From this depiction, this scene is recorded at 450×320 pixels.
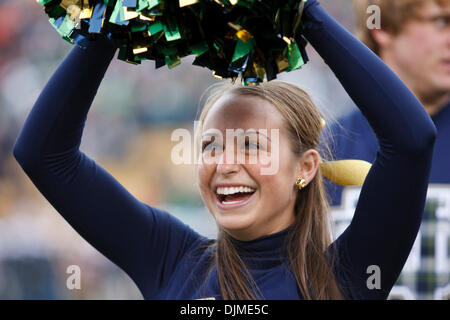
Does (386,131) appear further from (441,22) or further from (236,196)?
(441,22)

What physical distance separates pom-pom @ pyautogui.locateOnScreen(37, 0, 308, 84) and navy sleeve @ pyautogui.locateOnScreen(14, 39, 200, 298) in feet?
0.39

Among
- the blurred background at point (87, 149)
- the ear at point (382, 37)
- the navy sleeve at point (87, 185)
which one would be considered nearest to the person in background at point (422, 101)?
the ear at point (382, 37)

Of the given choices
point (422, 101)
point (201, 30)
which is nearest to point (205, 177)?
point (201, 30)

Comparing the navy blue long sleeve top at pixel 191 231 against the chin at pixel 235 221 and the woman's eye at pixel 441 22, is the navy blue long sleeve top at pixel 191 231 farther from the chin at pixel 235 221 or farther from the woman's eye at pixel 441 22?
the woman's eye at pixel 441 22

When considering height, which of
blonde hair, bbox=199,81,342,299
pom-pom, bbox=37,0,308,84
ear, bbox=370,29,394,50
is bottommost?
blonde hair, bbox=199,81,342,299

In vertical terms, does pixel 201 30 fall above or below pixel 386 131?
above

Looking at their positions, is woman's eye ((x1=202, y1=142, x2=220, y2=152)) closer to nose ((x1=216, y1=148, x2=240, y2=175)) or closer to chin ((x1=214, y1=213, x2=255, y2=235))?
nose ((x1=216, y1=148, x2=240, y2=175))

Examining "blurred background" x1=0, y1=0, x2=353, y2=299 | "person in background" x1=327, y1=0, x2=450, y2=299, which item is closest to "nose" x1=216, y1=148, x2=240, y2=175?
"person in background" x1=327, y1=0, x2=450, y2=299

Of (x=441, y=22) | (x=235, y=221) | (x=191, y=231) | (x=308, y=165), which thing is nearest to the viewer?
(x=235, y=221)

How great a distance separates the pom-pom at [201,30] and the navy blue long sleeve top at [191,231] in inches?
3.3

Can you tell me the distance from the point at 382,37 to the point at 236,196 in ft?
2.98

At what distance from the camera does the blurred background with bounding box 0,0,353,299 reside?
4.36 metres

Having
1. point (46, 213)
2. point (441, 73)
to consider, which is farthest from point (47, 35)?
point (441, 73)

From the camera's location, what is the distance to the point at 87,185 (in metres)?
1.47
